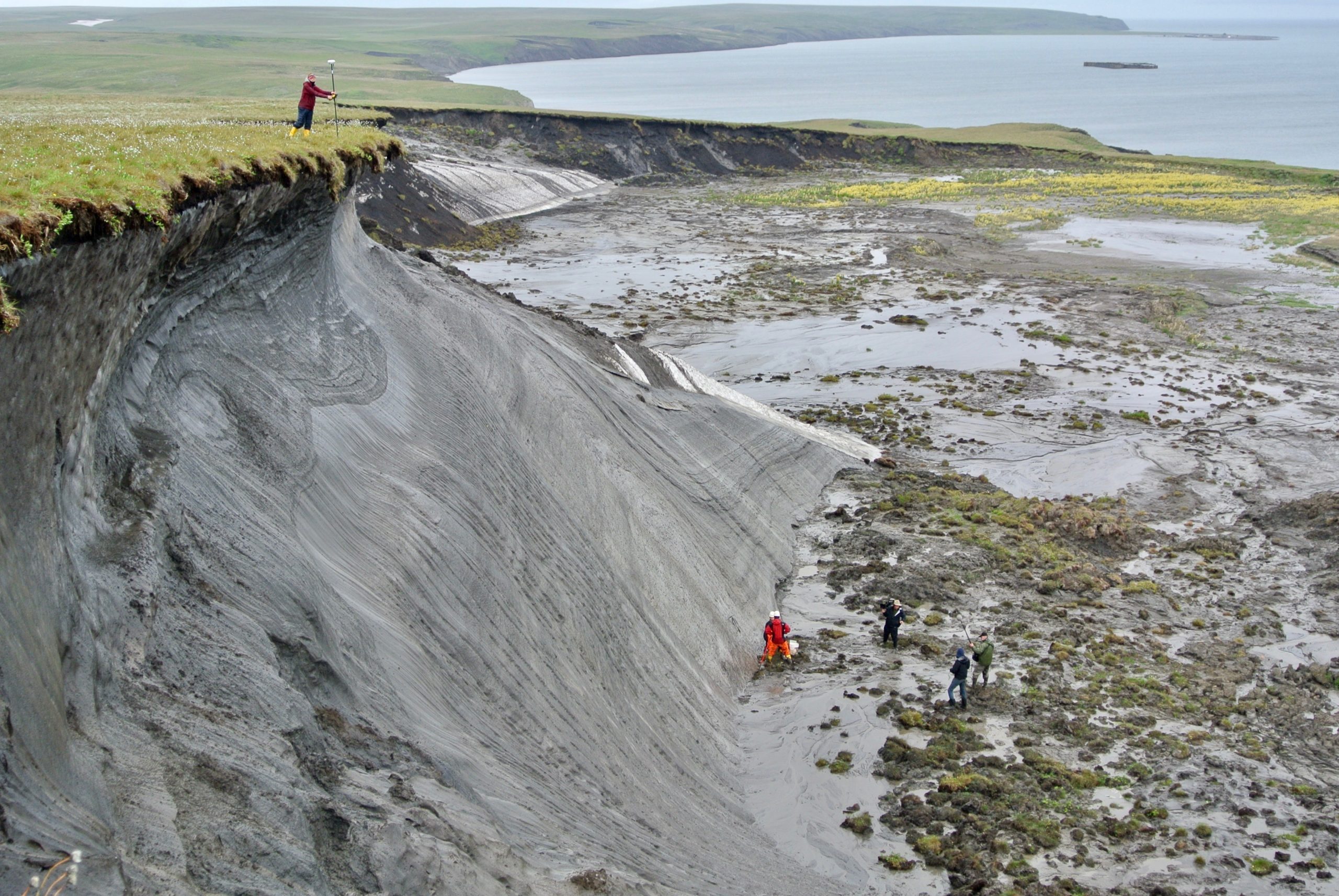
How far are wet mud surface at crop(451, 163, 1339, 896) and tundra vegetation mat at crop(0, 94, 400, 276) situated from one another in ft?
32.7

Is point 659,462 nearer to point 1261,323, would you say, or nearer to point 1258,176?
point 1261,323

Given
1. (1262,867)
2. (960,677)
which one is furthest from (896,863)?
(1262,867)

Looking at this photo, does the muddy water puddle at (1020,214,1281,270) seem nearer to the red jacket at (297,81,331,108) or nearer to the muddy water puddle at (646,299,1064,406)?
the muddy water puddle at (646,299,1064,406)

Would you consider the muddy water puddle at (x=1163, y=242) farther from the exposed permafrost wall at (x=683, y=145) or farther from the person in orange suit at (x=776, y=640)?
the person in orange suit at (x=776, y=640)

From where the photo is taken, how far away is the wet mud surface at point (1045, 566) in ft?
44.7

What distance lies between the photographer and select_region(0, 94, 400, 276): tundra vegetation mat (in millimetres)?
8953

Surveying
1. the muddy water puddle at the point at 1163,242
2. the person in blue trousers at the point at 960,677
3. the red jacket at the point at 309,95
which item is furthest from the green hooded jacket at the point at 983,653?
the muddy water puddle at the point at 1163,242

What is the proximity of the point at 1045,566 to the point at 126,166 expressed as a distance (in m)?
17.0

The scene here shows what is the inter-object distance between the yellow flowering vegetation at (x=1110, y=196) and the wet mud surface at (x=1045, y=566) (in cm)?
1621

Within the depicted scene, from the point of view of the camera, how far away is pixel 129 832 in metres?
7.46

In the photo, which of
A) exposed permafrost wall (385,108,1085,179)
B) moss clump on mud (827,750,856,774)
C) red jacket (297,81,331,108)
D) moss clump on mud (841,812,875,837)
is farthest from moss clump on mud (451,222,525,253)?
moss clump on mud (841,812,875,837)

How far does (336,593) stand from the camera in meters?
11.7

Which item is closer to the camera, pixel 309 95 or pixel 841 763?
pixel 841 763

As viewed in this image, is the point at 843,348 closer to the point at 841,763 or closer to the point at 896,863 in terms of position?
Answer: the point at 841,763
